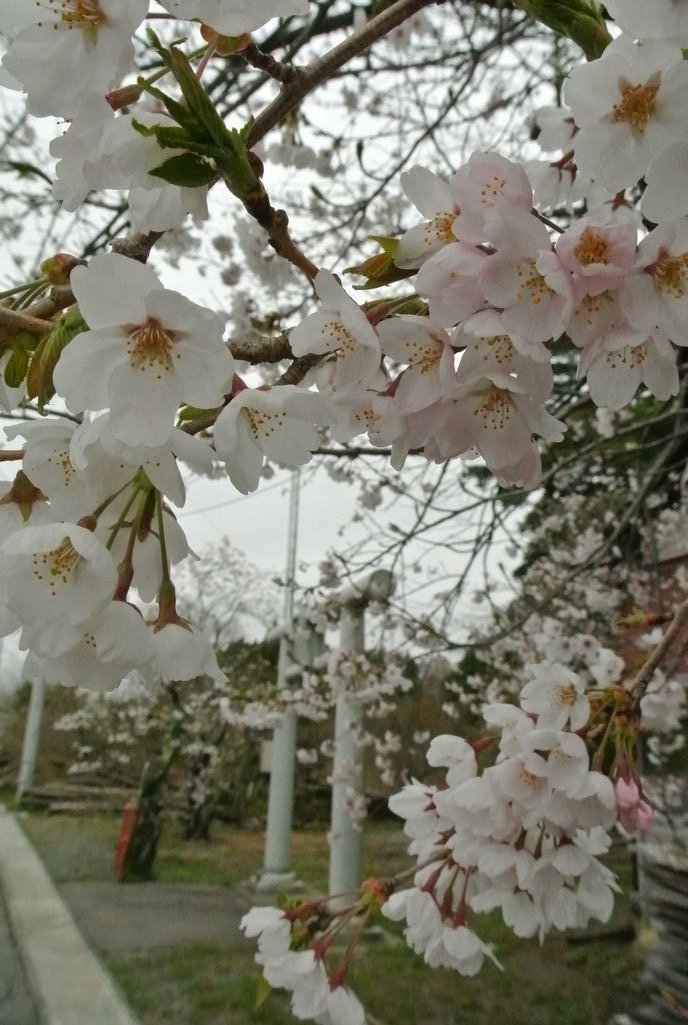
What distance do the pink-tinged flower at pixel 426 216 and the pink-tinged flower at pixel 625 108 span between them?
3.5 inches

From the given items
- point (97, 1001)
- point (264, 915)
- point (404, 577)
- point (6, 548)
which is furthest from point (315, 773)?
point (6, 548)

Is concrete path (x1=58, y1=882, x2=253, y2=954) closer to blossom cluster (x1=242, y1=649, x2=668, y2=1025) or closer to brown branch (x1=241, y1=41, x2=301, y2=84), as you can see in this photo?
blossom cluster (x1=242, y1=649, x2=668, y2=1025)

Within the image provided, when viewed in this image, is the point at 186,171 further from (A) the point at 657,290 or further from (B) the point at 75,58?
(A) the point at 657,290

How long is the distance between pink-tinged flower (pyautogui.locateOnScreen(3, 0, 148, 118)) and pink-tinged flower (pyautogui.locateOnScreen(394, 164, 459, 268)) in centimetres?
19

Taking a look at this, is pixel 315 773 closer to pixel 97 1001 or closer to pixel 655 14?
pixel 97 1001

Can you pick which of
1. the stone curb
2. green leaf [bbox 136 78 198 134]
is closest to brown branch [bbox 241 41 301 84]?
green leaf [bbox 136 78 198 134]

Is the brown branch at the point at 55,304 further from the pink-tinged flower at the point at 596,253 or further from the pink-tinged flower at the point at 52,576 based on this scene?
the pink-tinged flower at the point at 596,253

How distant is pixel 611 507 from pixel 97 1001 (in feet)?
11.3

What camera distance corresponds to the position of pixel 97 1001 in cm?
333

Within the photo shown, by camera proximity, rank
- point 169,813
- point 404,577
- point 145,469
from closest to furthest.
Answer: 1. point 145,469
2. point 404,577
3. point 169,813

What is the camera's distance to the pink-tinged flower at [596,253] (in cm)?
43

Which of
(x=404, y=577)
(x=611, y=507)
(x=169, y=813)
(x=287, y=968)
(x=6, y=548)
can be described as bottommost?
(x=169, y=813)

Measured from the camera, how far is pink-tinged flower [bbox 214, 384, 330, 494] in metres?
0.47

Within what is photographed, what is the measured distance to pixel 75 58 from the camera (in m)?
0.41
